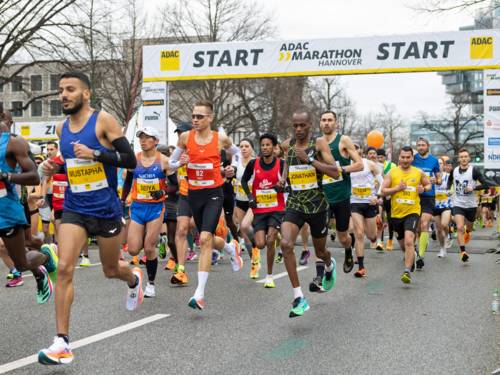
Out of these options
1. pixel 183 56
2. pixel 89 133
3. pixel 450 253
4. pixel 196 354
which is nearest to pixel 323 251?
pixel 196 354

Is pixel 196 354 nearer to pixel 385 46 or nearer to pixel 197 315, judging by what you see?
pixel 197 315

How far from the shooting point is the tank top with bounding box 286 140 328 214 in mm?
7527

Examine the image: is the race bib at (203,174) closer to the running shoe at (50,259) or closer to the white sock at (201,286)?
the white sock at (201,286)

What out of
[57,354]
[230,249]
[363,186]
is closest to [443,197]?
[363,186]

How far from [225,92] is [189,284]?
115 ft

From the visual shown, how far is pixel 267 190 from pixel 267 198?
0.37 ft

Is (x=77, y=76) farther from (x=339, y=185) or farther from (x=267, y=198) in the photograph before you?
(x=267, y=198)

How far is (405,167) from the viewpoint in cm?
1124

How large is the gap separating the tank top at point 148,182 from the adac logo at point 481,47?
33.8 ft

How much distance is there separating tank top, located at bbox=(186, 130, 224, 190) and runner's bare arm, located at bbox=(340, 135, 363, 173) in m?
1.47

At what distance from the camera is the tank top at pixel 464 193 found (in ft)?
46.4

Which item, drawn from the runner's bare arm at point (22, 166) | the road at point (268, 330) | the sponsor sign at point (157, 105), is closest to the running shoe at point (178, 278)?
the road at point (268, 330)

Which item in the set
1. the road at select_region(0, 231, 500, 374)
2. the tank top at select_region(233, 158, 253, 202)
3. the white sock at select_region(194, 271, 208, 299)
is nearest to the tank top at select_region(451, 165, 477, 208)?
the road at select_region(0, 231, 500, 374)

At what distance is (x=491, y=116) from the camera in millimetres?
16859
